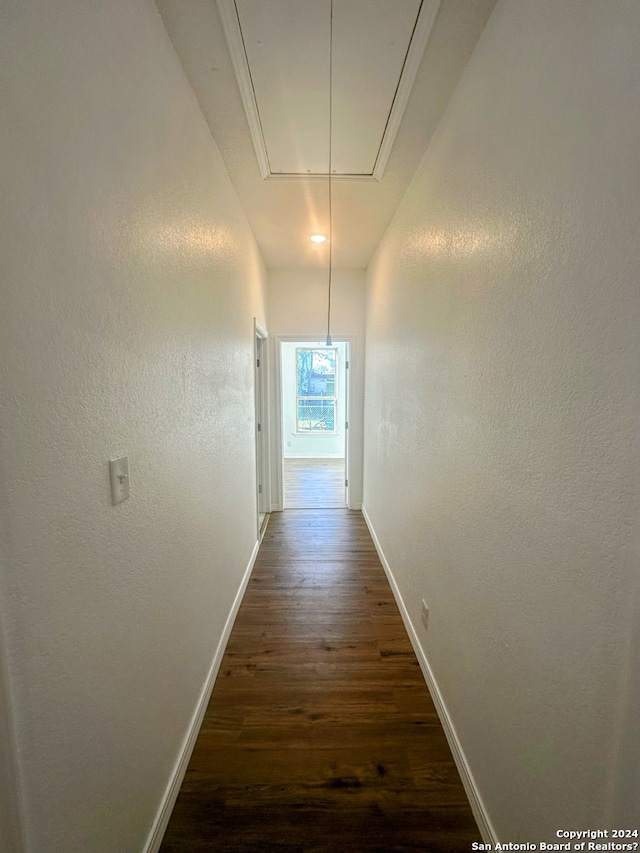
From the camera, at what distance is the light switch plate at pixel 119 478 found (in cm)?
83

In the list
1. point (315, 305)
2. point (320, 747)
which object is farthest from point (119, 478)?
point (315, 305)

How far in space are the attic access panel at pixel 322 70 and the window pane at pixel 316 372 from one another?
15.1ft

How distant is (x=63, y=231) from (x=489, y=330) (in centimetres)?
118

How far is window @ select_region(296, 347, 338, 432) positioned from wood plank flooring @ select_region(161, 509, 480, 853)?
14.9 ft

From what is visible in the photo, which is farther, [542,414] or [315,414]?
[315,414]

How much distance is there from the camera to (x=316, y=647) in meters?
1.85

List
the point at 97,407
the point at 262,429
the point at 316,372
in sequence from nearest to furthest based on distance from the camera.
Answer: the point at 97,407, the point at 262,429, the point at 316,372

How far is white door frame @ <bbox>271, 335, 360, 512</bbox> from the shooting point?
144 inches

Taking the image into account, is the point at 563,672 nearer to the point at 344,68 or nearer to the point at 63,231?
the point at 63,231

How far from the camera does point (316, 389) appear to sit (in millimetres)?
6504

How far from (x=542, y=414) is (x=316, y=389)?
5.75 meters

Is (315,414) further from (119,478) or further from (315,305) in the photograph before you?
(119,478)

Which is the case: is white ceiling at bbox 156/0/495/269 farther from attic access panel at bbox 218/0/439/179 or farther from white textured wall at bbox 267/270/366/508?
white textured wall at bbox 267/270/366/508

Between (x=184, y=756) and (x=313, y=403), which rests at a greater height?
(x=313, y=403)
